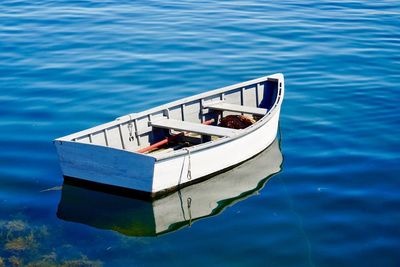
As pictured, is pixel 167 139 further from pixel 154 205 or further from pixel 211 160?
pixel 154 205

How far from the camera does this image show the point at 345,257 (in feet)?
41.1

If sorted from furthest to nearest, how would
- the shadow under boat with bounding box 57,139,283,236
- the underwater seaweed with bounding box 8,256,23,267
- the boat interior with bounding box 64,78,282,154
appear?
1. the boat interior with bounding box 64,78,282,154
2. the shadow under boat with bounding box 57,139,283,236
3. the underwater seaweed with bounding box 8,256,23,267

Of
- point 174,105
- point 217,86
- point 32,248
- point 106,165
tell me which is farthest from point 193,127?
point 217,86

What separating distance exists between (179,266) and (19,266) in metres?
3.03

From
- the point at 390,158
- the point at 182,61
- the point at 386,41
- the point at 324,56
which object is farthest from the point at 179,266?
the point at 386,41

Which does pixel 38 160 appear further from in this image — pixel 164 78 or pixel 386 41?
pixel 386 41

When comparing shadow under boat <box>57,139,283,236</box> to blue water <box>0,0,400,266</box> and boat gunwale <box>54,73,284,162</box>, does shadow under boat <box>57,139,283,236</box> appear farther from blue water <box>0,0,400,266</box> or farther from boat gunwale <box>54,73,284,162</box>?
boat gunwale <box>54,73,284,162</box>

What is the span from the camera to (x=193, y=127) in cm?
1638

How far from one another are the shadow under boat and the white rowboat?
0.94ft

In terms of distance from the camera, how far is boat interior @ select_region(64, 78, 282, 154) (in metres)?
15.9

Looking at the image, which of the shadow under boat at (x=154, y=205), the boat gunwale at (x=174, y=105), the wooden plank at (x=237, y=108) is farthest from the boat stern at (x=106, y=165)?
the wooden plank at (x=237, y=108)

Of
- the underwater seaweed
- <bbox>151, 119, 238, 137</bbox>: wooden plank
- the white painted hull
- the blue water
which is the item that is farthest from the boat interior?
the underwater seaweed

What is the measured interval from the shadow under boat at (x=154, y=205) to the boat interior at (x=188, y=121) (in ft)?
4.08

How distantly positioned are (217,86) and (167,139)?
5482 mm
